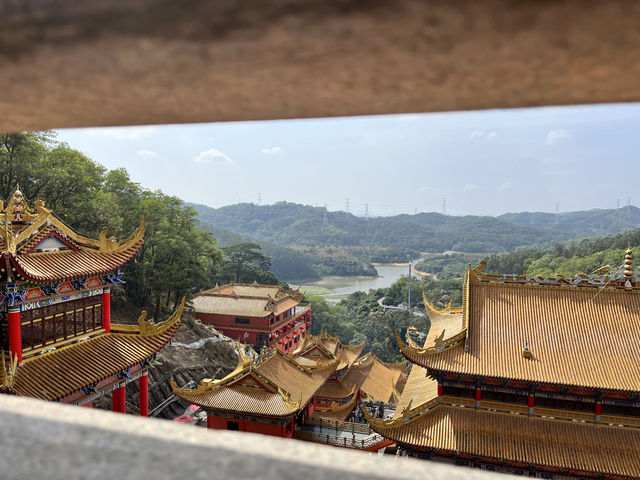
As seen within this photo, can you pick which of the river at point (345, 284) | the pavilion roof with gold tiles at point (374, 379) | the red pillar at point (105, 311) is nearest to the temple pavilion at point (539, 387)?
the red pillar at point (105, 311)

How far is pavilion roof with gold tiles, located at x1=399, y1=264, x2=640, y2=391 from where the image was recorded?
10148 mm

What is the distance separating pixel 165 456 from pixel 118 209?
79.7 feet

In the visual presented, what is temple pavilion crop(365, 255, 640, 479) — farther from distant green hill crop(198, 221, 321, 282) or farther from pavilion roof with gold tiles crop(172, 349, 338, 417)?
distant green hill crop(198, 221, 321, 282)

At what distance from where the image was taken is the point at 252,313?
29844mm

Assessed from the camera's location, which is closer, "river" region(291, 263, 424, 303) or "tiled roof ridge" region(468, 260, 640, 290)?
"tiled roof ridge" region(468, 260, 640, 290)

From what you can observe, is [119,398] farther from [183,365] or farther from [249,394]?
[183,365]

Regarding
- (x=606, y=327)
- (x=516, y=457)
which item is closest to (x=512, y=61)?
(x=516, y=457)

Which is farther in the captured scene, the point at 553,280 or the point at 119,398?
the point at 553,280

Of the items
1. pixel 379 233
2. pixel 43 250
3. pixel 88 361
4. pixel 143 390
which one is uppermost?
pixel 43 250

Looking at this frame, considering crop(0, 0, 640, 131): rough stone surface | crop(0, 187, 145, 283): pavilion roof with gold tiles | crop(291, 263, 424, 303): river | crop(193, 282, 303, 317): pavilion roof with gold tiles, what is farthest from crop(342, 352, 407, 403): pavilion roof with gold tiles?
crop(291, 263, 424, 303): river

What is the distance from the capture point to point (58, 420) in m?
1.06

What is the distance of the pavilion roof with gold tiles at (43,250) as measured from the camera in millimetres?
8492

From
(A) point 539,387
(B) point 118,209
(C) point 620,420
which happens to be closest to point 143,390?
(A) point 539,387

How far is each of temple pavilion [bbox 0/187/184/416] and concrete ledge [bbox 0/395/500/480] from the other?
8.55m
